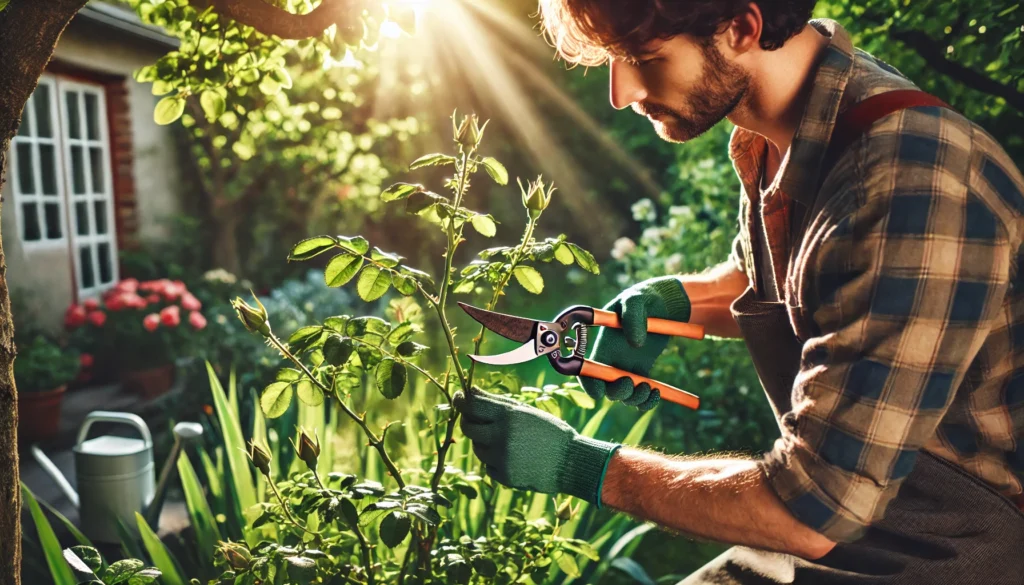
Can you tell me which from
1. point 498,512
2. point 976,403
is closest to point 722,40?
point 976,403

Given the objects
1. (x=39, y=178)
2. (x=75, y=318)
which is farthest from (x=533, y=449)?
(x=39, y=178)

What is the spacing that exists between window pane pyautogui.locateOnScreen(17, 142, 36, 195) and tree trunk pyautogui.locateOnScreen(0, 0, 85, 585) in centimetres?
577

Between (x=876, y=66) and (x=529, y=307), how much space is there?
6.81 m

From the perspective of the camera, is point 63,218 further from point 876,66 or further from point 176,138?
point 876,66

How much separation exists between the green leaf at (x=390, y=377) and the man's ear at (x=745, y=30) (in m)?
0.83

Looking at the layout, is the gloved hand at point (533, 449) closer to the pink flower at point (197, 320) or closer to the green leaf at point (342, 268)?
the green leaf at point (342, 268)

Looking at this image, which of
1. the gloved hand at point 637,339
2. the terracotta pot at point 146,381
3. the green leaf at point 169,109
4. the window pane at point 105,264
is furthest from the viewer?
the window pane at point 105,264

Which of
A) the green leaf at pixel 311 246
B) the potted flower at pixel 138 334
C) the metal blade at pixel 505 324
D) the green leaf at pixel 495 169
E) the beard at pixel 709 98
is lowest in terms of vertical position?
the potted flower at pixel 138 334

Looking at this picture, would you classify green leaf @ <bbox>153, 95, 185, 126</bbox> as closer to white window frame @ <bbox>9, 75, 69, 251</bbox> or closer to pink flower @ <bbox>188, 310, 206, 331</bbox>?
pink flower @ <bbox>188, 310, 206, 331</bbox>

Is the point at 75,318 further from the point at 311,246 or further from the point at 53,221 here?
the point at 311,246

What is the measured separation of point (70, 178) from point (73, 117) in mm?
645

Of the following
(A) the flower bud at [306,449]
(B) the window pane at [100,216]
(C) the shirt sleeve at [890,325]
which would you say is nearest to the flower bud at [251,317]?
(A) the flower bud at [306,449]

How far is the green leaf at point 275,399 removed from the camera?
155cm

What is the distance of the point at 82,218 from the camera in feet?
24.7
